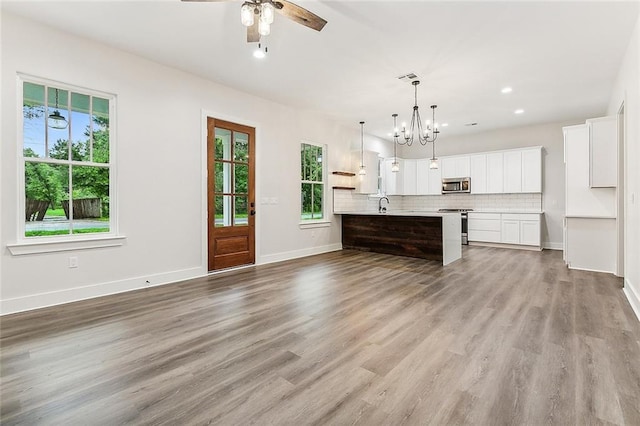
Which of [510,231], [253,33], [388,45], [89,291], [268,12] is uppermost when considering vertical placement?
[388,45]

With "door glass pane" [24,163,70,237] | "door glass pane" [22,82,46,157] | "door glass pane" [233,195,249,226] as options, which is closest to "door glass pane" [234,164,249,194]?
"door glass pane" [233,195,249,226]

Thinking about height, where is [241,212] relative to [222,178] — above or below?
below

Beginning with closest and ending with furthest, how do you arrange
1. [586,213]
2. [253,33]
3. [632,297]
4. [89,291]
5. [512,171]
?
[253,33], [632,297], [89,291], [586,213], [512,171]

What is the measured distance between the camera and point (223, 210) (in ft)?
16.0

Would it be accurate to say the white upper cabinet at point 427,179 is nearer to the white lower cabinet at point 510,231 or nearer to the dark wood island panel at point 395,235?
the white lower cabinet at point 510,231

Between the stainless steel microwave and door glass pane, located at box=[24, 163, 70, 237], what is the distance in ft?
25.9

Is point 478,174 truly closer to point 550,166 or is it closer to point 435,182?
point 435,182

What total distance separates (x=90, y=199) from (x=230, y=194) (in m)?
1.85

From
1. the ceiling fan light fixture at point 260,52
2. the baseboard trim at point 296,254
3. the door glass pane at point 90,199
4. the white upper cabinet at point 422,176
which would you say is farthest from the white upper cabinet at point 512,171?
the door glass pane at point 90,199

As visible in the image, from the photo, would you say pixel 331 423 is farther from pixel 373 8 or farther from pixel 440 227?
pixel 440 227

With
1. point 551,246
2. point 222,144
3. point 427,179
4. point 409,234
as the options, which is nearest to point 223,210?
point 222,144

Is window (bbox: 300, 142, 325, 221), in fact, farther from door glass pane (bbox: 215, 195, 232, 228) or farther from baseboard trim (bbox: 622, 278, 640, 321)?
baseboard trim (bbox: 622, 278, 640, 321)

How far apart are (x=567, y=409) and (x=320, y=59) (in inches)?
158

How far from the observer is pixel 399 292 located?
368 centimetres
